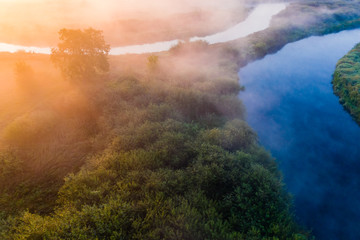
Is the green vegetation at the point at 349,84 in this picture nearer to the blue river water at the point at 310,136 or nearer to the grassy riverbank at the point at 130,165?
the blue river water at the point at 310,136

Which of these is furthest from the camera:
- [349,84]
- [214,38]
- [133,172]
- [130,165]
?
[214,38]

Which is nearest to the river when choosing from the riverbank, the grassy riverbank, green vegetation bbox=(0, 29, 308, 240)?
the riverbank

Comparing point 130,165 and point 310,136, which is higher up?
point 130,165

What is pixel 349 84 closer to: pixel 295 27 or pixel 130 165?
pixel 130 165

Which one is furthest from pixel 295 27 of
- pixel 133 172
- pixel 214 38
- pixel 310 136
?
pixel 133 172

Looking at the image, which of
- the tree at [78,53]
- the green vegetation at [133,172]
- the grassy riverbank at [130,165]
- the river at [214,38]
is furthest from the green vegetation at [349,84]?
the tree at [78,53]

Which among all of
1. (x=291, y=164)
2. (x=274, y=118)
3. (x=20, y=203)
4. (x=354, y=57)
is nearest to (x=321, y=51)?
(x=354, y=57)

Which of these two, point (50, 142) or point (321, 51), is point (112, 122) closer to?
point (50, 142)
